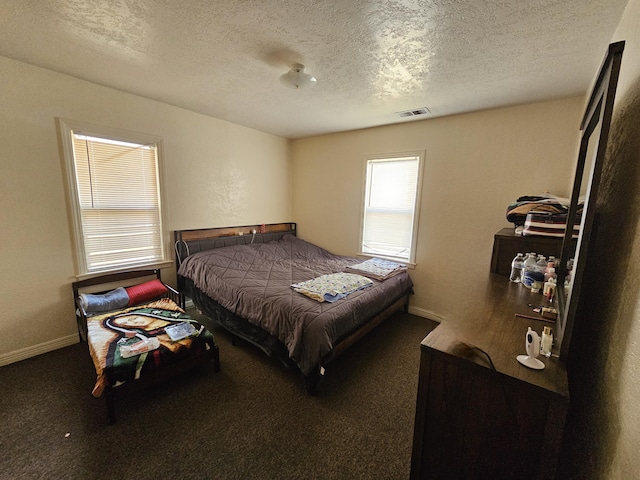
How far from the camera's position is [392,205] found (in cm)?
356

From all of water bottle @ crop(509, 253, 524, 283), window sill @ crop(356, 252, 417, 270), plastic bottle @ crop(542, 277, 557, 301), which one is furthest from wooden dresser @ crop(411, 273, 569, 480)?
window sill @ crop(356, 252, 417, 270)

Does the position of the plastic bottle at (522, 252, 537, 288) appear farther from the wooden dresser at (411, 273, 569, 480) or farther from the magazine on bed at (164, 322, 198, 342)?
the magazine on bed at (164, 322, 198, 342)

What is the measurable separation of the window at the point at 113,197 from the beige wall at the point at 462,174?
7.91 feet

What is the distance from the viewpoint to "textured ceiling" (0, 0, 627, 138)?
1.42 meters

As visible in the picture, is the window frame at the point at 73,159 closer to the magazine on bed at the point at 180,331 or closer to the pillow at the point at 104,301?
the pillow at the point at 104,301

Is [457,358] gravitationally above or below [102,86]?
below

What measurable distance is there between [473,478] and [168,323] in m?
2.27

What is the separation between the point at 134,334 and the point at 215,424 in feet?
3.17

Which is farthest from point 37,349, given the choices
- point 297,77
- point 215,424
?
point 297,77

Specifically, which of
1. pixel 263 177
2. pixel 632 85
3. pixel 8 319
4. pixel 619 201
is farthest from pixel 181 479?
pixel 263 177

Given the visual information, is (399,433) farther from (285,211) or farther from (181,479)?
(285,211)

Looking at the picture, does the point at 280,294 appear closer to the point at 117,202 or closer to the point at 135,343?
the point at 135,343

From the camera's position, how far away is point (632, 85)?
1.05m

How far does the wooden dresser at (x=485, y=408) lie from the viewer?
2.60ft
